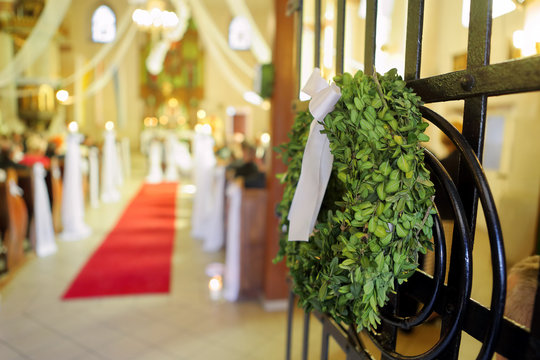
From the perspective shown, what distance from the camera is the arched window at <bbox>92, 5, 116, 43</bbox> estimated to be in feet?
51.6

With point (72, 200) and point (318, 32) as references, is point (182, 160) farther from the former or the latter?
point (318, 32)

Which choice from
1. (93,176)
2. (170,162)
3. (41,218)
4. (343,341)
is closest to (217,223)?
(41,218)

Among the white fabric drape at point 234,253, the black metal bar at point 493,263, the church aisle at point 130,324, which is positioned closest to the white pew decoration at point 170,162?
the church aisle at point 130,324

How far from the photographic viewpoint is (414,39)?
111 cm

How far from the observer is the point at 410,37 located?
1120 millimetres

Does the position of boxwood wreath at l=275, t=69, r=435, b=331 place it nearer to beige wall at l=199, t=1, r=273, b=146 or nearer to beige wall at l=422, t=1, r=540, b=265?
beige wall at l=422, t=1, r=540, b=265

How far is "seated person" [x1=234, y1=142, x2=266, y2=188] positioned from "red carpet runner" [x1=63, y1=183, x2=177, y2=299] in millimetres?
1324

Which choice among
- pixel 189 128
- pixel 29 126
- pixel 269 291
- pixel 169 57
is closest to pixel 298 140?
pixel 269 291

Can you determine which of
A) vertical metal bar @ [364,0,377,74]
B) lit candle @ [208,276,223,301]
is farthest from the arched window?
vertical metal bar @ [364,0,377,74]

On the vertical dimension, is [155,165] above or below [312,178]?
below

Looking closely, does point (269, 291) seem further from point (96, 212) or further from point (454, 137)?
point (96, 212)

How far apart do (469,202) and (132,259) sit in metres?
4.46

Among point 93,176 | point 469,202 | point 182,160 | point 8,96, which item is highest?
point 8,96

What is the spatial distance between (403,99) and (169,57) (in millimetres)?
16911
